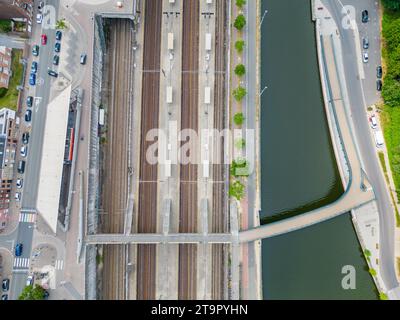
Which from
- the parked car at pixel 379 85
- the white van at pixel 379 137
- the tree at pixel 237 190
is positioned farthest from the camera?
the parked car at pixel 379 85

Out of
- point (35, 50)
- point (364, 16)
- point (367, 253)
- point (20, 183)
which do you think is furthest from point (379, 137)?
point (20, 183)

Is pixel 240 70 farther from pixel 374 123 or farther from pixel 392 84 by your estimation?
pixel 392 84

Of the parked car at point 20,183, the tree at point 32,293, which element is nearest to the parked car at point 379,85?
the parked car at point 20,183

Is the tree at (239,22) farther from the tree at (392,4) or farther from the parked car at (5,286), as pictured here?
the parked car at (5,286)

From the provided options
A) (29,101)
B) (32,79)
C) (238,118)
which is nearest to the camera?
(29,101)

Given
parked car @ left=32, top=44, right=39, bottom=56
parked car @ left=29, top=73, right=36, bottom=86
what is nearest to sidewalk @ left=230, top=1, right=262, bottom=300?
parked car @ left=32, top=44, right=39, bottom=56
